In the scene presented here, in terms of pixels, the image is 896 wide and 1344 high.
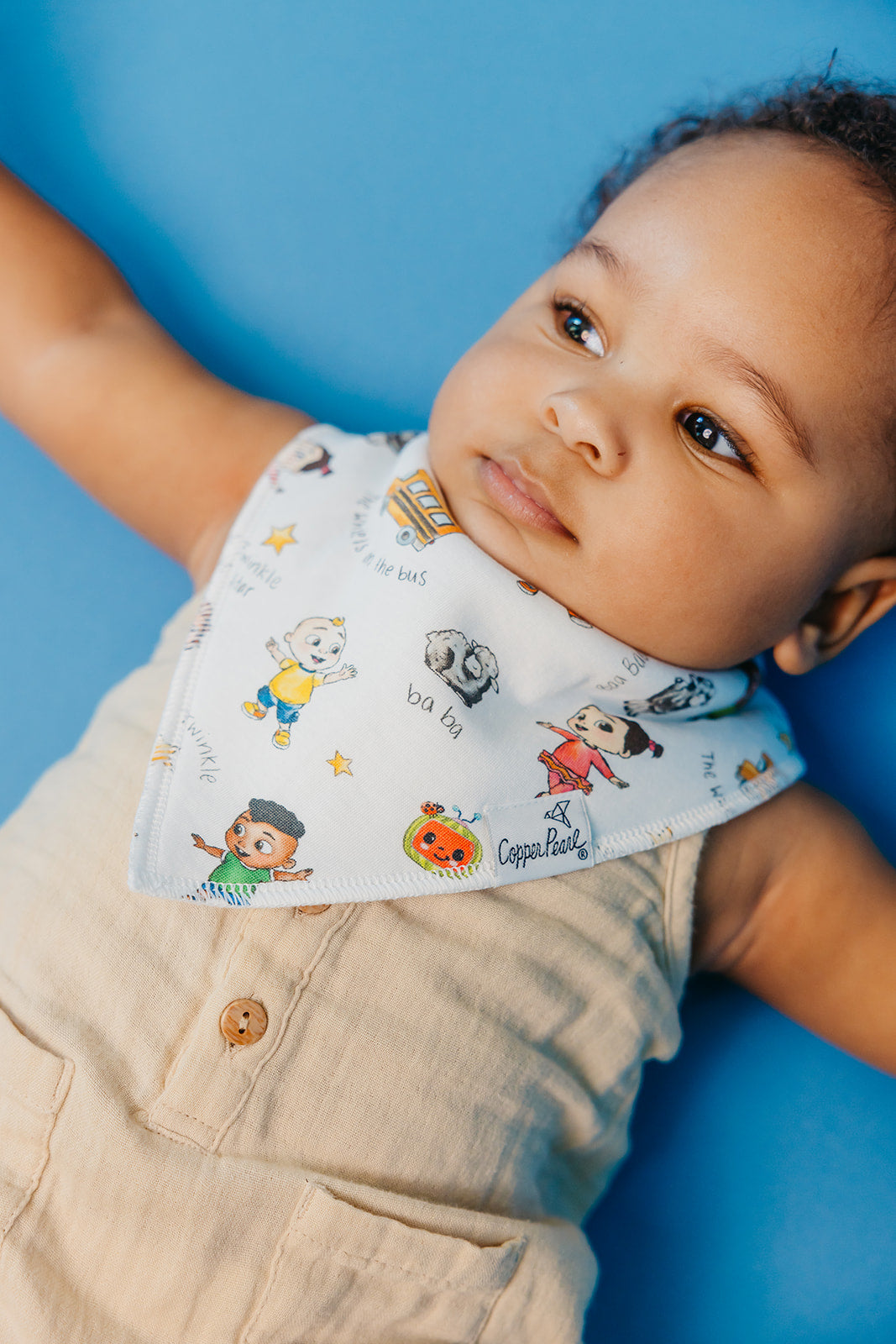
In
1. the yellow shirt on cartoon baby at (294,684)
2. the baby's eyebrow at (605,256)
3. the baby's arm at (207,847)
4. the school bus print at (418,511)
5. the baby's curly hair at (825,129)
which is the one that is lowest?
the baby's arm at (207,847)

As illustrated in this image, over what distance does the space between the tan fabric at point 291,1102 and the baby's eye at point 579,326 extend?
480 mm

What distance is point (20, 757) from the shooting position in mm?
1253

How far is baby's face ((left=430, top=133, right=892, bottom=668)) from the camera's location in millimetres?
859

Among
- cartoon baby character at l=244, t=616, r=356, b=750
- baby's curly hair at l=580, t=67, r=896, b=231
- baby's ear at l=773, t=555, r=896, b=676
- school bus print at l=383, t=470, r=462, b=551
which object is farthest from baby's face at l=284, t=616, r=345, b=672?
baby's curly hair at l=580, t=67, r=896, b=231

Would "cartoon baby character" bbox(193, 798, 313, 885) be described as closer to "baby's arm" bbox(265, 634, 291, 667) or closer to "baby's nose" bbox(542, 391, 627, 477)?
"baby's arm" bbox(265, 634, 291, 667)

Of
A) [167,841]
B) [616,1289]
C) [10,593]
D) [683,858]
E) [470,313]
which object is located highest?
[470,313]

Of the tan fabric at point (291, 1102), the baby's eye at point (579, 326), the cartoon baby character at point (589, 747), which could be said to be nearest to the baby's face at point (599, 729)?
the cartoon baby character at point (589, 747)

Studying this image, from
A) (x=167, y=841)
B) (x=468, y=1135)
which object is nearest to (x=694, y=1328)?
(x=468, y=1135)

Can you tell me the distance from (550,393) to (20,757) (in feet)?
2.62

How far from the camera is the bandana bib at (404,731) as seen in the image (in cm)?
87

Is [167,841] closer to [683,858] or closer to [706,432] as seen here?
[683,858]

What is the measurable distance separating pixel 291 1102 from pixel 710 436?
2.17ft

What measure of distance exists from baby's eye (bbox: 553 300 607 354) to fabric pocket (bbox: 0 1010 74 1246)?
2.50 feet

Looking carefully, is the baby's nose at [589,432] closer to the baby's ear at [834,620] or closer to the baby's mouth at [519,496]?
the baby's mouth at [519,496]
